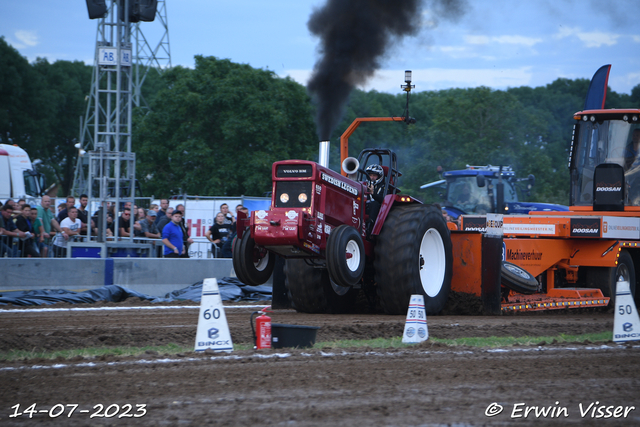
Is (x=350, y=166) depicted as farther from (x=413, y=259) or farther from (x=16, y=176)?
(x=16, y=176)

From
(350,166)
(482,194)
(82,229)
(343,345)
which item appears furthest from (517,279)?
(482,194)

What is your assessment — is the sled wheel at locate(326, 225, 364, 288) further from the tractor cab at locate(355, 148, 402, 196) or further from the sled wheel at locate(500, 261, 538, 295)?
the sled wheel at locate(500, 261, 538, 295)

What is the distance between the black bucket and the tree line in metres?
25.1

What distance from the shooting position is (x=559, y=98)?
63125 millimetres

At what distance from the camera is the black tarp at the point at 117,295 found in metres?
11.0

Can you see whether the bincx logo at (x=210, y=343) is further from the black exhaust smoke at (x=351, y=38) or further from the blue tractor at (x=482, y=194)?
the blue tractor at (x=482, y=194)

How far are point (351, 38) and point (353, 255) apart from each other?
468cm

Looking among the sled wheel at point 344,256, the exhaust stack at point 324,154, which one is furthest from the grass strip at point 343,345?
the exhaust stack at point 324,154

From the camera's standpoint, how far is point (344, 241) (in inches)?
323

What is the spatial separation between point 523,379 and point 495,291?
4.96 meters

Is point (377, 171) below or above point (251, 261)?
above

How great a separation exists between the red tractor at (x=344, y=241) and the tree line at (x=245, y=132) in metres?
21.5

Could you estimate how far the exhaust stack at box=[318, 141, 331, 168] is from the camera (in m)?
9.38

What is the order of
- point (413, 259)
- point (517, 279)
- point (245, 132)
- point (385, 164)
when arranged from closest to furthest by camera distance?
point (413, 259), point (385, 164), point (517, 279), point (245, 132)
